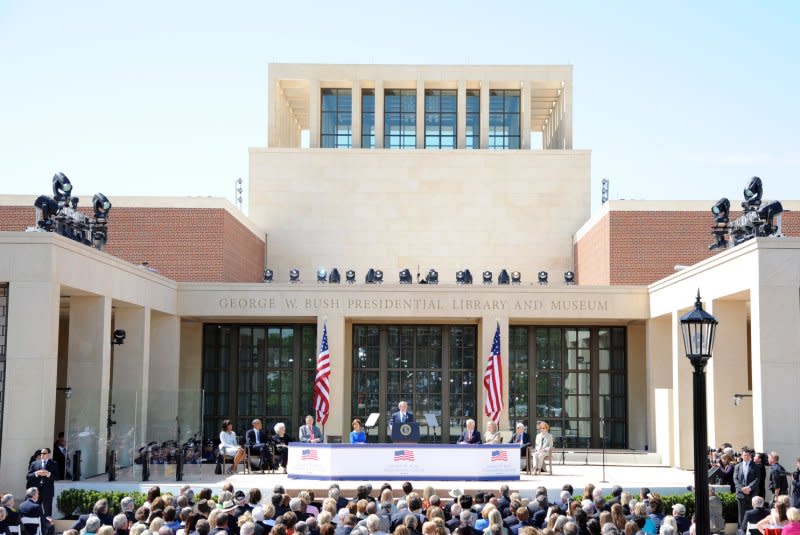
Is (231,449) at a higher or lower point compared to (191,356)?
lower

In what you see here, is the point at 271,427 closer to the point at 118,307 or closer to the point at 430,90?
the point at 118,307

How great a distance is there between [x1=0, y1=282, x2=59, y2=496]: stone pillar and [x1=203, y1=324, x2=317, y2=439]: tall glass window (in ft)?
50.8

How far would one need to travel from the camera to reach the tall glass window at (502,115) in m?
49.4

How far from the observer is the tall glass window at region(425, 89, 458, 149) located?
4862 centimetres

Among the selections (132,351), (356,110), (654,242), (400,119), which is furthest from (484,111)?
(132,351)

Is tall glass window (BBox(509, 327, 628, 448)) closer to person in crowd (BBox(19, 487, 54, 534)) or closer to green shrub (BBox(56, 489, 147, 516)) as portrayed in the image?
green shrub (BBox(56, 489, 147, 516))

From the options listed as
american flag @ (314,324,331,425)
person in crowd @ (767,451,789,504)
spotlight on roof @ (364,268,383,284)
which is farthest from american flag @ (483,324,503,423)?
person in crowd @ (767,451,789,504)

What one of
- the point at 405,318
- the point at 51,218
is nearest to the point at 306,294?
the point at 405,318

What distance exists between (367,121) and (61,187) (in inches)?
877

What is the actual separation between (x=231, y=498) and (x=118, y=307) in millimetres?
17158

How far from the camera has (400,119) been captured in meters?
49.0

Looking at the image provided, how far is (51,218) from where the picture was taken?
27.9 m

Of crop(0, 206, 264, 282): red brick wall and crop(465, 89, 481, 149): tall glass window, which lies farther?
crop(465, 89, 481, 149): tall glass window

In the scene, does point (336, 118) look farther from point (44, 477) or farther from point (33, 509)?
point (33, 509)
